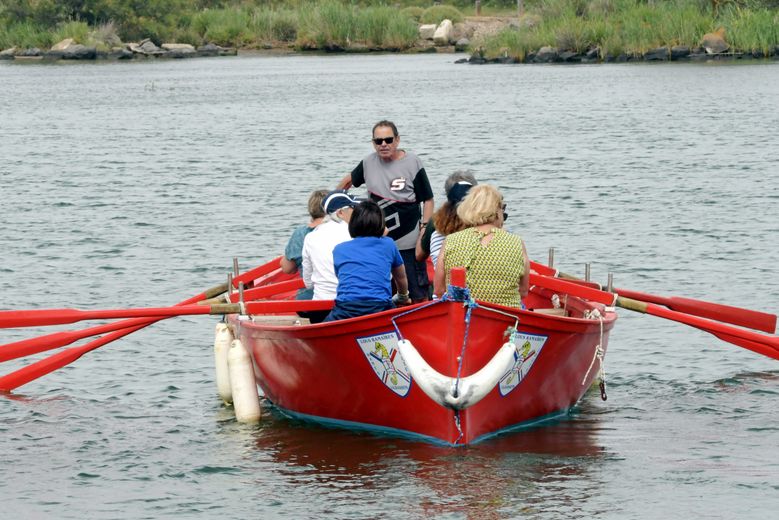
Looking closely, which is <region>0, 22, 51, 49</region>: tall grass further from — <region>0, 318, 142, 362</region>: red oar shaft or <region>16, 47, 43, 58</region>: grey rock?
<region>0, 318, 142, 362</region>: red oar shaft

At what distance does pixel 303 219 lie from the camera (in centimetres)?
2497

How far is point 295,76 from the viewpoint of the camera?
67.8m

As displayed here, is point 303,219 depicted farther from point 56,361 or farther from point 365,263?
point 365,263

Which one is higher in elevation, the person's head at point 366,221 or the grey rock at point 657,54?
the grey rock at point 657,54

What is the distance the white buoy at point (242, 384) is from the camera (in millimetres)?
11617

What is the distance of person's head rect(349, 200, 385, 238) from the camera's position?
412 inches

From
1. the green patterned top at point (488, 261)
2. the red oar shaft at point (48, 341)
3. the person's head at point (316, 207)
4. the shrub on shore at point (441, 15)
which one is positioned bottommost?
the red oar shaft at point (48, 341)

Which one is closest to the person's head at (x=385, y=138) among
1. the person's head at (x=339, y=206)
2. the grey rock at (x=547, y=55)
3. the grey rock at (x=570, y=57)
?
the person's head at (x=339, y=206)

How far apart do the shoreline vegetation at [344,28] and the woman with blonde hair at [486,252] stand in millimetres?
58931

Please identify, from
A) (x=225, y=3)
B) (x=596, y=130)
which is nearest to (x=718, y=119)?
(x=596, y=130)

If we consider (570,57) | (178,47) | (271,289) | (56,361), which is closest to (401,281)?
(271,289)

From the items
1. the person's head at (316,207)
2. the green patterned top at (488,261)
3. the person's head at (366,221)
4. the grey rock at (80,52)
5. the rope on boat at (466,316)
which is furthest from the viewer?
the grey rock at (80,52)

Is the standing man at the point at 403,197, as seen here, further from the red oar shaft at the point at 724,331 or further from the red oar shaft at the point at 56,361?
the red oar shaft at the point at 56,361

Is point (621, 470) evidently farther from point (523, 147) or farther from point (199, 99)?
point (199, 99)
